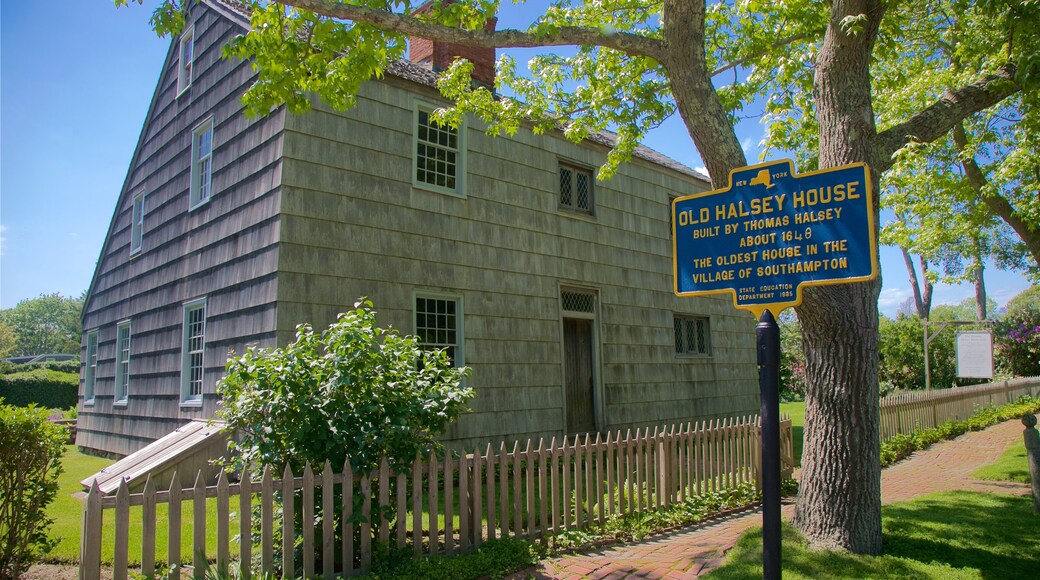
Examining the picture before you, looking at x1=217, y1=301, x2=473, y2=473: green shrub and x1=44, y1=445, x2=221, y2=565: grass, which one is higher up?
x1=217, y1=301, x2=473, y2=473: green shrub

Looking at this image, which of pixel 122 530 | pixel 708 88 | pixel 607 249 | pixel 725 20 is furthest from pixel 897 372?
pixel 122 530

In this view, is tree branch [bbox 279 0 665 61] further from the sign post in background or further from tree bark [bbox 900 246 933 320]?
tree bark [bbox 900 246 933 320]

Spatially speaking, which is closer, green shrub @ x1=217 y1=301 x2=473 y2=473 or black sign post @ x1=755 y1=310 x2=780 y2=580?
black sign post @ x1=755 y1=310 x2=780 y2=580

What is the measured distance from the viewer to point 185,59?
46.4 ft

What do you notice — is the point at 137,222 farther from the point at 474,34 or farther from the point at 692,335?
the point at 692,335

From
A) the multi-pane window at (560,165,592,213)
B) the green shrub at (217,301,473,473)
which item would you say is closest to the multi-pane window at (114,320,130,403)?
the multi-pane window at (560,165,592,213)

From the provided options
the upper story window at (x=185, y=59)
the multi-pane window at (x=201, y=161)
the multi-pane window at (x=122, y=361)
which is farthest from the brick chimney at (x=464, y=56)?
the multi-pane window at (x=122, y=361)

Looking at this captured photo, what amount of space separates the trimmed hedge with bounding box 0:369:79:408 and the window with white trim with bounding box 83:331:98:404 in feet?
39.9

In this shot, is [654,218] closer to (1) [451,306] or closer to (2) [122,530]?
(1) [451,306]

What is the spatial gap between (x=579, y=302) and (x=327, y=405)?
9.03 m

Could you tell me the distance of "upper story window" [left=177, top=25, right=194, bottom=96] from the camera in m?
13.9

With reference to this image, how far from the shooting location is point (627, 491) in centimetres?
814

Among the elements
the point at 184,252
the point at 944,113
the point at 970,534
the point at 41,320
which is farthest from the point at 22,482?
the point at 41,320

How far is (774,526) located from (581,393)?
10.2 metres
